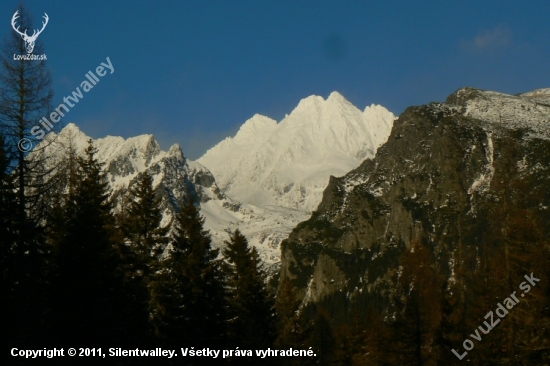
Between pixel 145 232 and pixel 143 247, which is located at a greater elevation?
pixel 145 232

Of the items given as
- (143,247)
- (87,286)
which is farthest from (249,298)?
(87,286)

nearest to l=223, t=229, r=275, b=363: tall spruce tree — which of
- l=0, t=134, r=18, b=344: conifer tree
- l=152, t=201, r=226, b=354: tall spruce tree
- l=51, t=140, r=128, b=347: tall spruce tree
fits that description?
l=152, t=201, r=226, b=354: tall spruce tree

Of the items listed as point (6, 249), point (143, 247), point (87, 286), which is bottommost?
point (87, 286)

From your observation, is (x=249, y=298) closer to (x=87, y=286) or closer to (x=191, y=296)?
(x=191, y=296)

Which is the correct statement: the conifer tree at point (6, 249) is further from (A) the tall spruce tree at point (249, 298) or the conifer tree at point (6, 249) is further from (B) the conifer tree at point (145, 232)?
(A) the tall spruce tree at point (249, 298)

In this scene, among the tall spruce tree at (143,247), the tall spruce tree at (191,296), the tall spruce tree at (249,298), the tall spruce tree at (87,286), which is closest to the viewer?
the tall spruce tree at (87,286)

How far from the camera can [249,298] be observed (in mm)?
47781

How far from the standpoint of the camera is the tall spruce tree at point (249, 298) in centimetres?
4528

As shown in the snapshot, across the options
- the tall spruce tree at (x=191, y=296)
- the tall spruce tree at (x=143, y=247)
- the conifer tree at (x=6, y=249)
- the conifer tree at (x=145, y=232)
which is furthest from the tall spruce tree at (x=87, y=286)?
the conifer tree at (x=145, y=232)

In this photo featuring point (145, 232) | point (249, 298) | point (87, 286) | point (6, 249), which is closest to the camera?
point (6, 249)

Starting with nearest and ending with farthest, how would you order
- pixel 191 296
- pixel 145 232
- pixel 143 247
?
pixel 191 296
pixel 143 247
pixel 145 232

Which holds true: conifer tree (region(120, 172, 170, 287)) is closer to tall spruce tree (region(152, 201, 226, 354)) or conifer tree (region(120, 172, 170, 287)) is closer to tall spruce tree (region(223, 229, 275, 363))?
tall spruce tree (region(152, 201, 226, 354))

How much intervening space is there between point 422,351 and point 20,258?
23.8m

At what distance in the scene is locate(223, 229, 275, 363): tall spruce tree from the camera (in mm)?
45281
